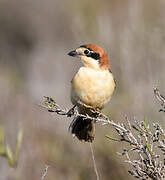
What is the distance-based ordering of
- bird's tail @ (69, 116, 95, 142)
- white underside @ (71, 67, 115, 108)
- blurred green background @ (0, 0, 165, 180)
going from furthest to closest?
blurred green background @ (0, 0, 165, 180), bird's tail @ (69, 116, 95, 142), white underside @ (71, 67, 115, 108)

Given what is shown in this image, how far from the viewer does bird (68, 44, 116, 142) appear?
4566 millimetres

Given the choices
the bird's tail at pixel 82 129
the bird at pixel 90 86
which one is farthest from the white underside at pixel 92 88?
the bird's tail at pixel 82 129

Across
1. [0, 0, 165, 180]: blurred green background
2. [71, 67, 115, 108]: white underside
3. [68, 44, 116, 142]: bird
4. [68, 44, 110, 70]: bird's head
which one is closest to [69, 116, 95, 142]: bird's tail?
[68, 44, 116, 142]: bird

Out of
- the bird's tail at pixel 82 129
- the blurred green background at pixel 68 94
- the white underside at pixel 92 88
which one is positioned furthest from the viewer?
the blurred green background at pixel 68 94

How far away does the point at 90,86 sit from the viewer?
15.0 feet

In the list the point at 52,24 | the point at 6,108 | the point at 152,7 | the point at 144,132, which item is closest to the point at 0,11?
the point at 52,24

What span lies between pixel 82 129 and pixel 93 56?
67 centimetres

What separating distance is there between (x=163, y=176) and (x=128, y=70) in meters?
2.86

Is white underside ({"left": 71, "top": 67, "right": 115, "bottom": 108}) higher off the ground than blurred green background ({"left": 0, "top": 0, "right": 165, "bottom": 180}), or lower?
lower

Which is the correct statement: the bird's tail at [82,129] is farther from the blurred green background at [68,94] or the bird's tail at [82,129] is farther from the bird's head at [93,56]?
the blurred green background at [68,94]

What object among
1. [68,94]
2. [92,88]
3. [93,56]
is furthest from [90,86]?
[68,94]

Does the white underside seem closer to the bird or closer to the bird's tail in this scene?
the bird

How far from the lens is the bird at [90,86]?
4566mm

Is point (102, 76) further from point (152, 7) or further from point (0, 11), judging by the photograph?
point (0, 11)
